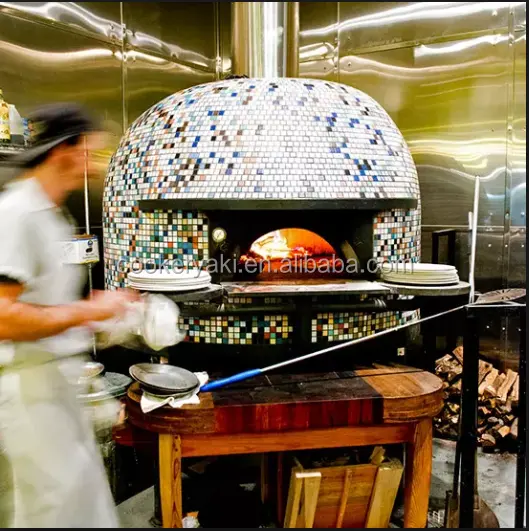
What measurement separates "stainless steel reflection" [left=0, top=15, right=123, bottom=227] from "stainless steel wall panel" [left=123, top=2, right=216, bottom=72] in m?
0.37

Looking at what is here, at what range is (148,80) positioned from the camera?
5477mm

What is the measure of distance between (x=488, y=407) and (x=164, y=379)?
107 inches

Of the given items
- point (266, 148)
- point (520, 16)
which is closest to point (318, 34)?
A: point (520, 16)

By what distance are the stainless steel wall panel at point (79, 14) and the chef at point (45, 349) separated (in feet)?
8.17

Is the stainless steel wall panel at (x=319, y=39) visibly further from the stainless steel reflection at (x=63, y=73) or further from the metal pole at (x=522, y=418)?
the metal pole at (x=522, y=418)

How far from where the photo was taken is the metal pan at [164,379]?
2.74m

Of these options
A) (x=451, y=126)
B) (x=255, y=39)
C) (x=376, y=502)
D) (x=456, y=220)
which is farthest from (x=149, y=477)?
(x=451, y=126)

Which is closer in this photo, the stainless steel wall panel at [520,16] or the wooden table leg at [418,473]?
the wooden table leg at [418,473]

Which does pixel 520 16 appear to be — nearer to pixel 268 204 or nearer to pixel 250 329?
pixel 268 204

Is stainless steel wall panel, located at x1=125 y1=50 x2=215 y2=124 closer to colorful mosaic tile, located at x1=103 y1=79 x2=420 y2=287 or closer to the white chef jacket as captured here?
colorful mosaic tile, located at x1=103 y1=79 x2=420 y2=287

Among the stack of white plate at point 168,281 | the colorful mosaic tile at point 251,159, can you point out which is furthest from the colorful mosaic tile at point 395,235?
the stack of white plate at point 168,281

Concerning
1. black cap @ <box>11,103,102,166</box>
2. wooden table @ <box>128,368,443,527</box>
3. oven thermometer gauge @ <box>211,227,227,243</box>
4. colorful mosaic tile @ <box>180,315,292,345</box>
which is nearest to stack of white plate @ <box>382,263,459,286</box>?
wooden table @ <box>128,368,443,527</box>

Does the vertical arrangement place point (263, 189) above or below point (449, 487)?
above

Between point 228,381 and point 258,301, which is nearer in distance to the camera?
point 228,381
